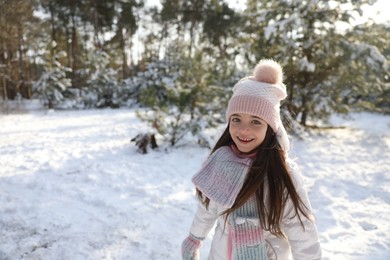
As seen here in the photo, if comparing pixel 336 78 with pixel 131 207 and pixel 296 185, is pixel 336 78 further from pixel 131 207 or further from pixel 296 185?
pixel 296 185

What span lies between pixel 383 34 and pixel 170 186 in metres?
6.81

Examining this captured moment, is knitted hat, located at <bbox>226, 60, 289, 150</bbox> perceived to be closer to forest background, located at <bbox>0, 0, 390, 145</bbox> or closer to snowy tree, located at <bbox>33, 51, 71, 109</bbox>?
forest background, located at <bbox>0, 0, 390, 145</bbox>

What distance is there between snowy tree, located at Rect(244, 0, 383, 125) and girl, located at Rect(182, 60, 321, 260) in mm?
6448

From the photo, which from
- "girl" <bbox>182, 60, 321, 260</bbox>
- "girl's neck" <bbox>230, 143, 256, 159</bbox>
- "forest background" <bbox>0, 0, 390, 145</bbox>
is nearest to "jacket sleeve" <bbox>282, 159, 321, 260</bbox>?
"girl" <bbox>182, 60, 321, 260</bbox>

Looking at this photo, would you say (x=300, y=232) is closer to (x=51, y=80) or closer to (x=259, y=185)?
(x=259, y=185)

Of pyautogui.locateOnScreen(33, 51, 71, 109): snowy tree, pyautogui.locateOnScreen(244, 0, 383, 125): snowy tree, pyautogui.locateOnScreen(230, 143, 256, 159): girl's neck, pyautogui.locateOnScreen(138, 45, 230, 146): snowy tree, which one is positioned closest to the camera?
pyautogui.locateOnScreen(230, 143, 256, 159): girl's neck

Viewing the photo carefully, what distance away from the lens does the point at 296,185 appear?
1.47 m

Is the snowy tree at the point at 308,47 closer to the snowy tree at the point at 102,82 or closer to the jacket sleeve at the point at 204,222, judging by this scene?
the jacket sleeve at the point at 204,222

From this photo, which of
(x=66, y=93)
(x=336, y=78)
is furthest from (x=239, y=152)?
(x=66, y=93)

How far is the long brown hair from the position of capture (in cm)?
143

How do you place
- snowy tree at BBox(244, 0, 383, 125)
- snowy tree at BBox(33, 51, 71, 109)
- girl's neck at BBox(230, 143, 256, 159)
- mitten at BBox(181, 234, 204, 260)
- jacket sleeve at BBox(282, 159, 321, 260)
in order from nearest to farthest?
jacket sleeve at BBox(282, 159, 321, 260) < girl's neck at BBox(230, 143, 256, 159) < mitten at BBox(181, 234, 204, 260) < snowy tree at BBox(244, 0, 383, 125) < snowy tree at BBox(33, 51, 71, 109)

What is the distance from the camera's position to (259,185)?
1.44 metres

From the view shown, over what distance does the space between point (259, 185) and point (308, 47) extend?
7347 millimetres

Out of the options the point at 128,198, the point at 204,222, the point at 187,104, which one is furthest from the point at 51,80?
the point at 204,222
